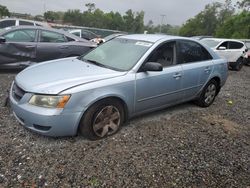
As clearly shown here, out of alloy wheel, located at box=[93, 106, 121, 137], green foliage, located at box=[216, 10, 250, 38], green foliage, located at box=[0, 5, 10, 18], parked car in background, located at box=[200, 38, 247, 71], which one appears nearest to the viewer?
alloy wheel, located at box=[93, 106, 121, 137]

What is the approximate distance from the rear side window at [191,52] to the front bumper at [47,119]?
2278mm

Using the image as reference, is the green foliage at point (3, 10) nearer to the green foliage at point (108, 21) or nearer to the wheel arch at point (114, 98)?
the green foliage at point (108, 21)

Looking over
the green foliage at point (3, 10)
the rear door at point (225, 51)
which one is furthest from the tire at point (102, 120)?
the green foliage at point (3, 10)

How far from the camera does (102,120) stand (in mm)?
3457

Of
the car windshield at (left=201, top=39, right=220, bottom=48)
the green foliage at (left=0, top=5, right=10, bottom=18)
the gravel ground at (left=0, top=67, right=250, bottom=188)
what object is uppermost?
the green foliage at (left=0, top=5, right=10, bottom=18)

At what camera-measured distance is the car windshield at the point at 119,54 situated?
3.78 metres

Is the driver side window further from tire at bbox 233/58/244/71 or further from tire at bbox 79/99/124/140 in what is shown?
tire at bbox 233/58/244/71

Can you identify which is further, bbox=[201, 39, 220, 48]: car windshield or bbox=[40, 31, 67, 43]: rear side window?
bbox=[201, 39, 220, 48]: car windshield

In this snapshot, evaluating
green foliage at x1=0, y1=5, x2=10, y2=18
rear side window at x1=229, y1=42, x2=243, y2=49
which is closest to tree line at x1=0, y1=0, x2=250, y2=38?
green foliage at x1=0, y1=5, x2=10, y2=18

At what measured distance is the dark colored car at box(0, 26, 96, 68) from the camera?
651 cm

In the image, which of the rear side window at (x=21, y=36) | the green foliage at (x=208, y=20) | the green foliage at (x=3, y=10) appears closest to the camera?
the rear side window at (x=21, y=36)

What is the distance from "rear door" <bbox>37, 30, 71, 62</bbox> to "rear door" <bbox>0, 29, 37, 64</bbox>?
6.5 inches

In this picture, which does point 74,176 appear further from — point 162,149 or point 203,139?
point 203,139

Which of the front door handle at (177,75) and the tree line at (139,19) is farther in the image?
the tree line at (139,19)
